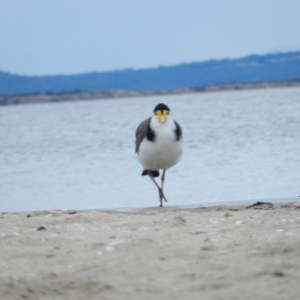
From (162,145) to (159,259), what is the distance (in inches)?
211

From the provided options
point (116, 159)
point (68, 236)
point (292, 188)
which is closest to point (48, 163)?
point (116, 159)

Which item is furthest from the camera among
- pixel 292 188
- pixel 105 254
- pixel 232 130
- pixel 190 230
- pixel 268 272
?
pixel 232 130

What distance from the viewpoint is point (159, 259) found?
19.2ft

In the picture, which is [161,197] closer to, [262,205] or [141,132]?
[141,132]

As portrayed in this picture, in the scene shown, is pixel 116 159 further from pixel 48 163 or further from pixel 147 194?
pixel 147 194

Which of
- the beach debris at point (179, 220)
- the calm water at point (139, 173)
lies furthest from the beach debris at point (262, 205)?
the calm water at point (139, 173)

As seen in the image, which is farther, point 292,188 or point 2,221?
point 292,188

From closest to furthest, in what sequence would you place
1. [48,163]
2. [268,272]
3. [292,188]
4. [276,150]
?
[268,272], [292,188], [276,150], [48,163]

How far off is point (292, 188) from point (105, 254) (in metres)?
6.70

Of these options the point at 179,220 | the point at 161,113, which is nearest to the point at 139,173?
the point at 161,113

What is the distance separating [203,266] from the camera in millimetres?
5586

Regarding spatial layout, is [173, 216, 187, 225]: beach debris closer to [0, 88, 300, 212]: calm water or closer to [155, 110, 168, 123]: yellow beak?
[155, 110, 168, 123]: yellow beak

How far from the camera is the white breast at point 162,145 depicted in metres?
11.1

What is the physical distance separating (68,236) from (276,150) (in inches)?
476
